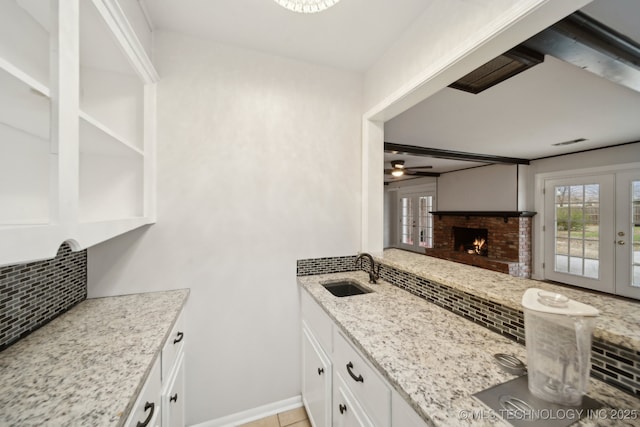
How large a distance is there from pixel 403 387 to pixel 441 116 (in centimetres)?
261

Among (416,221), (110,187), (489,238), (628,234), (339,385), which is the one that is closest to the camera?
(339,385)

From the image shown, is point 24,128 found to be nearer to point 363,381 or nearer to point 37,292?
point 37,292

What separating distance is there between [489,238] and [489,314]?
4935mm

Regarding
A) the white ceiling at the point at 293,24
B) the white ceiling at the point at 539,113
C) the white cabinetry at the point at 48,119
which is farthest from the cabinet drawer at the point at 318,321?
the white ceiling at the point at 539,113

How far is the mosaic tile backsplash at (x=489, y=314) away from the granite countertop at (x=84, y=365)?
104cm

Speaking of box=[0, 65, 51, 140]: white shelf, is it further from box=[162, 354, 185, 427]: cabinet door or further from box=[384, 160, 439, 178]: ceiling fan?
box=[384, 160, 439, 178]: ceiling fan

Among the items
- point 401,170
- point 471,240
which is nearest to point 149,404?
point 401,170

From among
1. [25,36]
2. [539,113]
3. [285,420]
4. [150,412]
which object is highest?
[539,113]

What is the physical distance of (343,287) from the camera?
183cm

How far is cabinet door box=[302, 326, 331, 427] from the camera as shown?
129cm

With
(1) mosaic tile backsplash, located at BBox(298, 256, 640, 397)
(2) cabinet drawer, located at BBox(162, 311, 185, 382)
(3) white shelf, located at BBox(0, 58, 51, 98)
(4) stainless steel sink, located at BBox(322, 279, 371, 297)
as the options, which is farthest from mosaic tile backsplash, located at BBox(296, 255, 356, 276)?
(3) white shelf, located at BBox(0, 58, 51, 98)

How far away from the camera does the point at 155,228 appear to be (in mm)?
1511

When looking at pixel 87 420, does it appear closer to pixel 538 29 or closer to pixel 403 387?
pixel 403 387

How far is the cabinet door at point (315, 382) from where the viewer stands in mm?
1290
